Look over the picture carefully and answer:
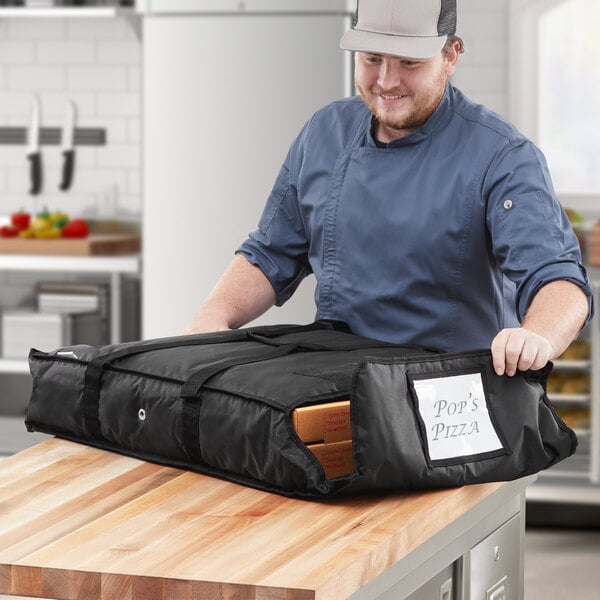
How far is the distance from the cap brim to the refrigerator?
2.83 m

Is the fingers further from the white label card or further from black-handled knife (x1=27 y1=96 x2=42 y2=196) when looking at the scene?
black-handled knife (x1=27 y1=96 x2=42 y2=196)

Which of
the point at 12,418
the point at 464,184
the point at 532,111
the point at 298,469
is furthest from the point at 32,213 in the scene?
the point at 298,469

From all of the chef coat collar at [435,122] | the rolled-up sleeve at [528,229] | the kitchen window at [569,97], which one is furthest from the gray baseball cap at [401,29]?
the kitchen window at [569,97]

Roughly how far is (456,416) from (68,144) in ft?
15.5

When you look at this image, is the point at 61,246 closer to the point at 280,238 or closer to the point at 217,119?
the point at 217,119

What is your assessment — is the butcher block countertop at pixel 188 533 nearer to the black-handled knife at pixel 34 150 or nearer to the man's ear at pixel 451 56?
the man's ear at pixel 451 56

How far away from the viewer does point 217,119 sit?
194 inches

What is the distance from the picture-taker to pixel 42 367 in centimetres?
193

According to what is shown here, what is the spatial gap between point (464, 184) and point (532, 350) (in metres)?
0.43

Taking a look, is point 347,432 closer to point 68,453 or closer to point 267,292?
point 68,453

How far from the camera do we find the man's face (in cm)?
203

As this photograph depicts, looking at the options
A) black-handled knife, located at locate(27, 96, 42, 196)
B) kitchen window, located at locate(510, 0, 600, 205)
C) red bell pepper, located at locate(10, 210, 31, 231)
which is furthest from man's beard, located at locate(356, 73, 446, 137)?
black-handled knife, located at locate(27, 96, 42, 196)

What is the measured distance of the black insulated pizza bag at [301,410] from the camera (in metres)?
1.58

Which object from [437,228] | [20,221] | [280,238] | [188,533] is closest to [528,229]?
[437,228]
